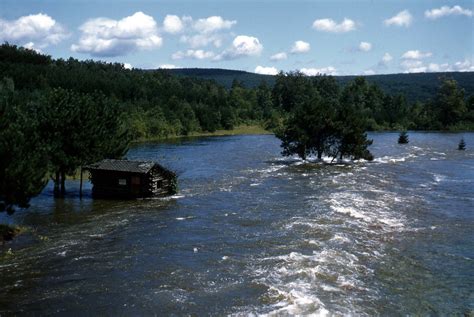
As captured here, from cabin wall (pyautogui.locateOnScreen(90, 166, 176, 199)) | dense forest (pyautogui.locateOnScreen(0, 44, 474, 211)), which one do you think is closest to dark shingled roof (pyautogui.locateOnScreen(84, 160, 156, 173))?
cabin wall (pyautogui.locateOnScreen(90, 166, 176, 199))

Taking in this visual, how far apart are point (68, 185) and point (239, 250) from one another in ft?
98.0

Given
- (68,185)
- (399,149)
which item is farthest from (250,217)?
(399,149)

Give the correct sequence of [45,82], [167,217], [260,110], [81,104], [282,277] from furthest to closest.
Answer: [260,110]
[45,82]
[81,104]
[167,217]
[282,277]

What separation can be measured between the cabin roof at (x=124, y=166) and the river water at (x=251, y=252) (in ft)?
9.75

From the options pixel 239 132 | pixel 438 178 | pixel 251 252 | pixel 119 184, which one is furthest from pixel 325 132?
pixel 239 132

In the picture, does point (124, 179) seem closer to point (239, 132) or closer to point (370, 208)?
point (370, 208)

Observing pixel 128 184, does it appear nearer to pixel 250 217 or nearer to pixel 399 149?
pixel 250 217

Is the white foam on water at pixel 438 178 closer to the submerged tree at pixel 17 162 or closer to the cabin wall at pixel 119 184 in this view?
the cabin wall at pixel 119 184

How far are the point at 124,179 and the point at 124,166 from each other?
124 centimetres

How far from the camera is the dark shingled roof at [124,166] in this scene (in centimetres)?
4606

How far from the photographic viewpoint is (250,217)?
132 ft

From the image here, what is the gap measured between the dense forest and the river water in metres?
5.10

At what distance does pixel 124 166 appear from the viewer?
47.0 m

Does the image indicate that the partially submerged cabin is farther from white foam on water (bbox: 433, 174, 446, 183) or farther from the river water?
white foam on water (bbox: 433, 174, 446, 183)
